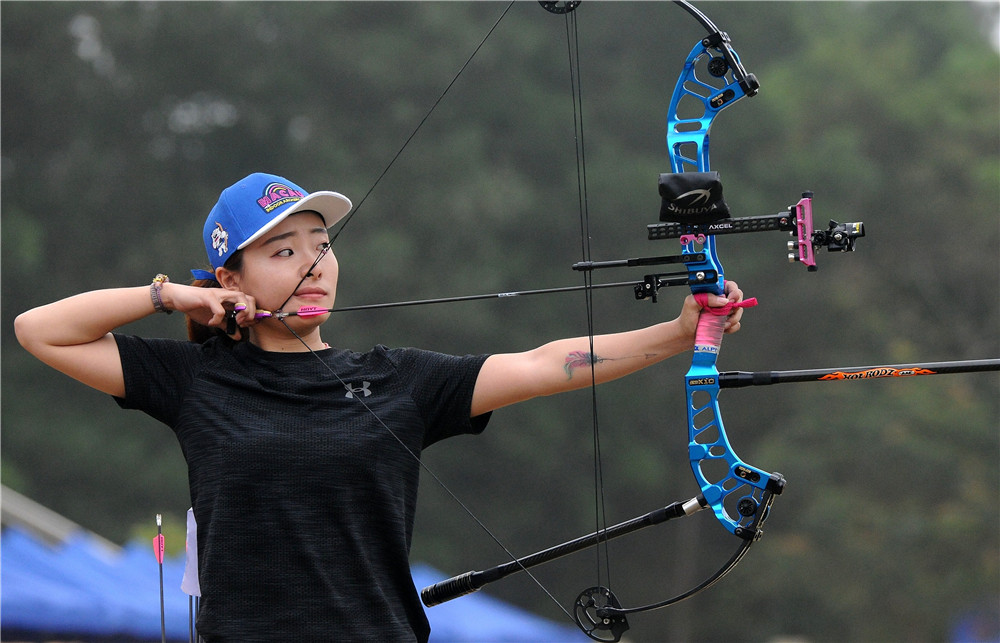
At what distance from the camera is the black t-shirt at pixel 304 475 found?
82.9 inches

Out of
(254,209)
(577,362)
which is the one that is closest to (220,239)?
(254,209)

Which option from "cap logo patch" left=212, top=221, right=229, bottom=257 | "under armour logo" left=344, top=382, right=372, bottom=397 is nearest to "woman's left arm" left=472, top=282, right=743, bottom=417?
"under armour logo" left=344, top=382, right=372, bottom=397

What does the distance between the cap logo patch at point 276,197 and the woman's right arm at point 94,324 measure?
19 cm

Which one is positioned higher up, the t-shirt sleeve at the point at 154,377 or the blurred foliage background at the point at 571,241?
the blurred foliage background at the point at 571,241

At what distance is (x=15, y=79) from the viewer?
57.0 ft

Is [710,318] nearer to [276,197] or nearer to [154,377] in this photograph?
[276,197]

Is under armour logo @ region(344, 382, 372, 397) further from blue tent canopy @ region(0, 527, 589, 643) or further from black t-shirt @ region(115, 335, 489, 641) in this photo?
blue tent canopy @ region(0, 527, 589, 643)

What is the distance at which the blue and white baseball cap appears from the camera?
7.72ft

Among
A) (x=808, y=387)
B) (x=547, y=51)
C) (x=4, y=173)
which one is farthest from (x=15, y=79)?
(x=808, y=387)

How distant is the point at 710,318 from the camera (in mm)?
2240

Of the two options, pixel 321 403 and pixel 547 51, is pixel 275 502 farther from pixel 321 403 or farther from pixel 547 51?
pixel 547 51

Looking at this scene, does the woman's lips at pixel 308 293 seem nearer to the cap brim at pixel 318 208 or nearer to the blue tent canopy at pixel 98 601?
the cap brim at pixel 318 208

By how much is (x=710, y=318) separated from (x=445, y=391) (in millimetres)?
480

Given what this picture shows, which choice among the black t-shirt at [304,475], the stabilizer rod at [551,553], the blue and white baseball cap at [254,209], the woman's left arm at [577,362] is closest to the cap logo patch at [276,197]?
the blue and white baseball cap at [254,209]
